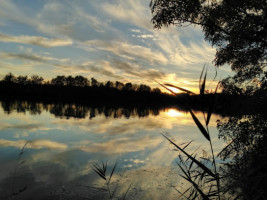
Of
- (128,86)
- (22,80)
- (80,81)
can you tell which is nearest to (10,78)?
(22,80)

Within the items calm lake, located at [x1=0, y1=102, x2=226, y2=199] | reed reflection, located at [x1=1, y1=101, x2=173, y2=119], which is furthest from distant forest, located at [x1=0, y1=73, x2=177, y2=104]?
calm lake, located at [x1=0, y1=102, x2=226, y2=199]

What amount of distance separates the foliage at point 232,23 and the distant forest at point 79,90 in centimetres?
10601

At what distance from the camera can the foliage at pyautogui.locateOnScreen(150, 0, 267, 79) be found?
9875 millimetres

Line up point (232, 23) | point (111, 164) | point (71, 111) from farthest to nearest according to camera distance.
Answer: point (71, 111) < point (111, 164) < point (232, 23)

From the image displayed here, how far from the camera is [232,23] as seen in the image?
10680mm

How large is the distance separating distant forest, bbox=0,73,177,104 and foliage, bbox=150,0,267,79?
106 m

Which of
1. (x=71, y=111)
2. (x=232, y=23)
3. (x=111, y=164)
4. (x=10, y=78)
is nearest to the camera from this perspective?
(x=232, y=23)

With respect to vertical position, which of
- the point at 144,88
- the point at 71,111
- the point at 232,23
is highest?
the point at 144,88

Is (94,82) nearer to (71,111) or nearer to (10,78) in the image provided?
(10,78)

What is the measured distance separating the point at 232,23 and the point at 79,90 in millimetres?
119344

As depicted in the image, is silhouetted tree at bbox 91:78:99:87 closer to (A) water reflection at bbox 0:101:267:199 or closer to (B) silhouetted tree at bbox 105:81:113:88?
(B) silhouetted tree at bbox 105:81:113:88

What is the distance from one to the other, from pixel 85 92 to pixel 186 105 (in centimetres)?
12406

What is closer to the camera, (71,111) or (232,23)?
(232,23)

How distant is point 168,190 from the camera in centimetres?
975
